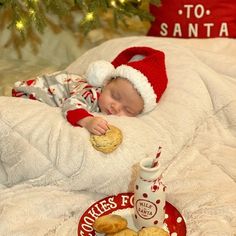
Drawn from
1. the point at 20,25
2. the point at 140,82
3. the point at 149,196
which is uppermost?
the point at 20,25

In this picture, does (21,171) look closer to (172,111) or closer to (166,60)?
(172,111)

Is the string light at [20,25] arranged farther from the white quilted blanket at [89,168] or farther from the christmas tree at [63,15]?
the white quilted blanket at [89,168]

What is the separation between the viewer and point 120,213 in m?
1.32

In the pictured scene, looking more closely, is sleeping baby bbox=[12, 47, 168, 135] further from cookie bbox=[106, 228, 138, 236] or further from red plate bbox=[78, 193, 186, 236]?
cookie bbox=[106, 228, 138, 236]

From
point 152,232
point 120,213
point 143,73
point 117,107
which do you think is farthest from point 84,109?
point 152,232

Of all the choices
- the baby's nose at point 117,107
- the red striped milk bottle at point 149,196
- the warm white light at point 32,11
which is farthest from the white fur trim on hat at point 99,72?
the red striped milk bottle at point 149,196

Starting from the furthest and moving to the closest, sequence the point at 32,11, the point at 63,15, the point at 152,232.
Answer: the point at 63,15 → the point at 32,11 → the point at 152,232

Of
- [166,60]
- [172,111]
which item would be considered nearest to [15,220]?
[172,111]

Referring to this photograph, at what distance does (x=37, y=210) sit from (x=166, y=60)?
2.53 feet

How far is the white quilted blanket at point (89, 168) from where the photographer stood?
1329mm

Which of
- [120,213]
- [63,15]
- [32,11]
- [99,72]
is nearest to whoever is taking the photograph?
[120,213]

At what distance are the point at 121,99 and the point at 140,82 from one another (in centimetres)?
9

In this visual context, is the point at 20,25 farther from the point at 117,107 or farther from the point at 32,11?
the point at 117,107

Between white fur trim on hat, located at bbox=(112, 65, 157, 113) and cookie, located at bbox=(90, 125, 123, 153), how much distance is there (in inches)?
7.8
